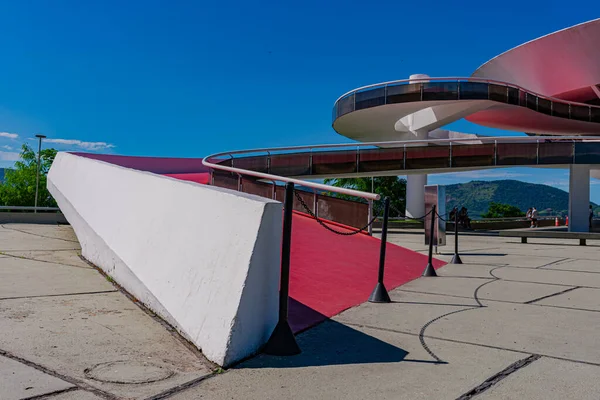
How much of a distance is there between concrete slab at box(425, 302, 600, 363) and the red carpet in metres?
1.16

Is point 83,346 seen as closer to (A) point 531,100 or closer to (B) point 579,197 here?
(B) point 579,197

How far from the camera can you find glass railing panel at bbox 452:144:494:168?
87.8 feet

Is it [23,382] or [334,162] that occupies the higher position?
[334,162]

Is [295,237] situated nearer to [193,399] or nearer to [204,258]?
[204,258]

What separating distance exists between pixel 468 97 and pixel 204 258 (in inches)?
1182

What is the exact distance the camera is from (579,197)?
1126 inches

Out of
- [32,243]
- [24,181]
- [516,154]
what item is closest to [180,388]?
[32,243]

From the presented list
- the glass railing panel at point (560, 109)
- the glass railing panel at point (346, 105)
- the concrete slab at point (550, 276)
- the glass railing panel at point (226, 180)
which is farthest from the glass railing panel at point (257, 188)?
the glass railing panel at point (560, 109)

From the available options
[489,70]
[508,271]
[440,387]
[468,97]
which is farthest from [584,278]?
[489,70]

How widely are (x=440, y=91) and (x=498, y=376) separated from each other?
29762 millimetres

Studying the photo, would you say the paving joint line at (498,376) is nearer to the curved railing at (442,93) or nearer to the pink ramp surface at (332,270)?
the pink ramp surface at (332,270)

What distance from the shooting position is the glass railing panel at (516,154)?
26.1 meters

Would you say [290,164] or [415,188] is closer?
[290,164]

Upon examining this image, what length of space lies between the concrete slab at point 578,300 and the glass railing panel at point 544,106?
31.3 metres
